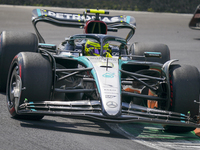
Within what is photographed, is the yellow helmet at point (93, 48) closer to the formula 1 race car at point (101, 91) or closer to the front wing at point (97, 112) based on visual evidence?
the formula 1 race car at point (101, 91)

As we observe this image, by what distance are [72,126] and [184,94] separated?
5.56 feet

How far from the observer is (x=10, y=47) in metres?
7.03

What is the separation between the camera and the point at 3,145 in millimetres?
4316

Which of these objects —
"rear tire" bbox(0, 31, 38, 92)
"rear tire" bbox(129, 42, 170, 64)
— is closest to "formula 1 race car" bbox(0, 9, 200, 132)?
"rear tire" bbox(0, 31, 38, 92)

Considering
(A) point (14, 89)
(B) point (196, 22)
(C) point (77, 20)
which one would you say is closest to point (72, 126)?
(A) point (14, 89)

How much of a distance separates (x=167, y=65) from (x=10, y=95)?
248 centimetres

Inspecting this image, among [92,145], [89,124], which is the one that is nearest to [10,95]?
[89,124]

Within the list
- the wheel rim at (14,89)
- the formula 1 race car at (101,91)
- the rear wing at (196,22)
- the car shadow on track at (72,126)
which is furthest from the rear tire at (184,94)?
the rear wing at (196,22)

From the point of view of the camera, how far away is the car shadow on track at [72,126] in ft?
16.8

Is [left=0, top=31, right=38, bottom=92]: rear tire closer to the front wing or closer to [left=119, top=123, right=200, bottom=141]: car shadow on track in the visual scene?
the front wing

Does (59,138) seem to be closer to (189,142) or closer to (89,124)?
(89,124)

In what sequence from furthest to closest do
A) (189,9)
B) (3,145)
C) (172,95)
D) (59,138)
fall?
(189,9) → (172,95) → (59,138) → (3,145)

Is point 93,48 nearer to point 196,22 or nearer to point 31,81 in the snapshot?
point 31,81

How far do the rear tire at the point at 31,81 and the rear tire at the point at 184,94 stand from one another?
183 centimetres
